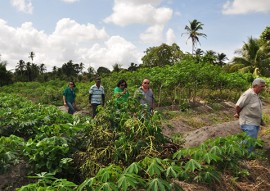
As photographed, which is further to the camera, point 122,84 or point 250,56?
point 250,56

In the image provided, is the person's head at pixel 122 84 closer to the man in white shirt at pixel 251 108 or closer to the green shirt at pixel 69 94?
the man in white shirt at pixel 251 108

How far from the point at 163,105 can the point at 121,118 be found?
40.0ft

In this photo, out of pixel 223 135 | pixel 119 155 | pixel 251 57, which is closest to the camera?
pixel 119 155

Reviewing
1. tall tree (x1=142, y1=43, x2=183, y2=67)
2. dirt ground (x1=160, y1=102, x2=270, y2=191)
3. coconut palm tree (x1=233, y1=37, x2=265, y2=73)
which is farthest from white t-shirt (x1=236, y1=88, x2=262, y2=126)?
tall tree (x1=142, y1=43, x2=183, y2=67)

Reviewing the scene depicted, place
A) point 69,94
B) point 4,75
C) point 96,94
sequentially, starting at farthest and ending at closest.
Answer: point 4,75
point 69,94
point 96,94

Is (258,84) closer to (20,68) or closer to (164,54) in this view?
(164,54)

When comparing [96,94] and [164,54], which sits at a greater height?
[164,54]

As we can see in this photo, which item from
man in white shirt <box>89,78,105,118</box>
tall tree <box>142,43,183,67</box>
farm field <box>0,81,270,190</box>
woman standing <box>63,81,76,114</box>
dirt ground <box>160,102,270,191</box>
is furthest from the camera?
tall tree <box>142,43,183,67</box>

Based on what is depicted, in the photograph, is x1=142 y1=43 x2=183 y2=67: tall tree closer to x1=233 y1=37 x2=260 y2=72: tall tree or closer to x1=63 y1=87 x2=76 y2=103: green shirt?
x1=233 y1=37 x2=260 y2=72: tall tree

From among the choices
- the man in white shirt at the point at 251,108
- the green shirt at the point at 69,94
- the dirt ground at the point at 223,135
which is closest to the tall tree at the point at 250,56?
the dirt ground at the point at 223,135

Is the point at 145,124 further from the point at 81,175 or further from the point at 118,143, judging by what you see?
the point at 81,175

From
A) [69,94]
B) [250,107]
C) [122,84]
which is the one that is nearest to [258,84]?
[250,107]

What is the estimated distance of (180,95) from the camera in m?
15.7

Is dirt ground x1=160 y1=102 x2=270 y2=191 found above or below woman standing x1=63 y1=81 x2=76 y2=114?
below
